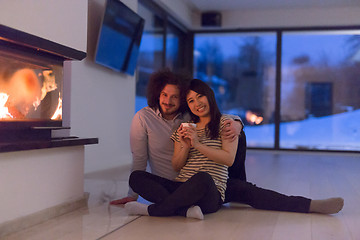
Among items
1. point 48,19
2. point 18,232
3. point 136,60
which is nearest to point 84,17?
point 48,19

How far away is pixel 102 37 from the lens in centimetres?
427

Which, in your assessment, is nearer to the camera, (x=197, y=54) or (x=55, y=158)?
(x=55, y=158)

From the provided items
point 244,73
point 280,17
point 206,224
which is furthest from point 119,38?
point 244,73

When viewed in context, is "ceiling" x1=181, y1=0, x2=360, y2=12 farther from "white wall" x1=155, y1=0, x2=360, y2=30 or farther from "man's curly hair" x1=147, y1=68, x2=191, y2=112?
"man's curly hair" x1=147, y1=68, x2=191, y2=112

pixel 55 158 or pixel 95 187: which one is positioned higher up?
pixel 55 158

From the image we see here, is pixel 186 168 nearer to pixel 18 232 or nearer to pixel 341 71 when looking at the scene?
pixel 18 232

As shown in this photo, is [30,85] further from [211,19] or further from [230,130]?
[211,19]

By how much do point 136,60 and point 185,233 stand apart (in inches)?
132

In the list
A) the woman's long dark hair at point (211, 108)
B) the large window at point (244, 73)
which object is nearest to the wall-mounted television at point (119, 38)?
the woman's long dark hair at point (211, 108)

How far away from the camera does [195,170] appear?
8.06 ft

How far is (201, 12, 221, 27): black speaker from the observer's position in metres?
7.26

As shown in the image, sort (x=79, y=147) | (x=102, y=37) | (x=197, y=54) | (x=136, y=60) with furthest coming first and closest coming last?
(x=197, y=54) < (x=136, y=60) < (x=102, y=37) < (x=79, y=147)

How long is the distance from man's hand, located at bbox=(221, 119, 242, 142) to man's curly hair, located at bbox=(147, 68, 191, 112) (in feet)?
1.07

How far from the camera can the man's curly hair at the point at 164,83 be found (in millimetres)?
2596
